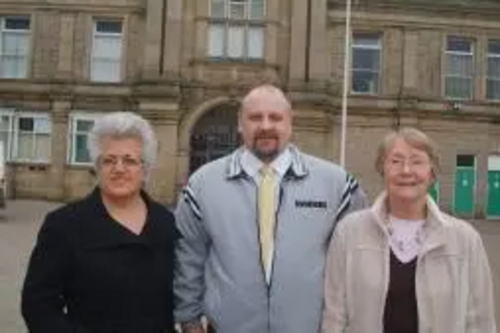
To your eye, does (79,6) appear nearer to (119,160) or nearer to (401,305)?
(119,160)

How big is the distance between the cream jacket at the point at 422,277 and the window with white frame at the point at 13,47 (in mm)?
32848

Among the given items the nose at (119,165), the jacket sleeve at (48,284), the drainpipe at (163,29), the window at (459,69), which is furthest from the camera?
the window at (459,69)

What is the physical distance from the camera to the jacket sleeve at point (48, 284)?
401cm

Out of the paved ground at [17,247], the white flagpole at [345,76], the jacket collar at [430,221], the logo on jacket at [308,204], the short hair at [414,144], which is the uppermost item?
the white flagpole at [345,76]

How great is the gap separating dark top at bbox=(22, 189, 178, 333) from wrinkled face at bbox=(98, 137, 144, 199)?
126 millimetres

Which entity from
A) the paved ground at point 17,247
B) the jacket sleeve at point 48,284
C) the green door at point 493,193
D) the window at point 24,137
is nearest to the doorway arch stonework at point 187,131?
the paved ground at point 17,247

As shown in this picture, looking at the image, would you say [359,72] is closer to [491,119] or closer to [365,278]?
[491,119]

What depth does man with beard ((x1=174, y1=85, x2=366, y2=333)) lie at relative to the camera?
183 inches

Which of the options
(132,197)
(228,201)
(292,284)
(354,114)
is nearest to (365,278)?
(292,284)

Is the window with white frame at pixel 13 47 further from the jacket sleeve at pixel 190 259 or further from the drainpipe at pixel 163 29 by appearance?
the jacket sleeve at pixel 190 259

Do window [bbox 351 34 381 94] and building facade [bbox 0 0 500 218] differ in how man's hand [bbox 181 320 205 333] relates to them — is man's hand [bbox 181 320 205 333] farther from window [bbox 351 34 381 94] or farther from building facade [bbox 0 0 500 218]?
window [bbox 351 34 381 94]

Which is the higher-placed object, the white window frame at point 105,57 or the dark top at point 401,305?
the white window frame at point 105,57

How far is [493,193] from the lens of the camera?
36438mm

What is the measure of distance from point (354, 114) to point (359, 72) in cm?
175
